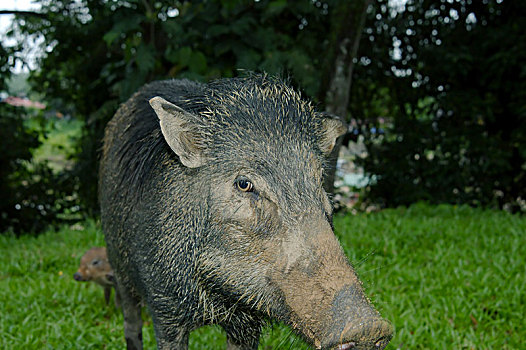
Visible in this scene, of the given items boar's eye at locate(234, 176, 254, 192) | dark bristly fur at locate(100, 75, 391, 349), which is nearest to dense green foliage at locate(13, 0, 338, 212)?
dark bristly fur at locate(100, 75, 391, 349)

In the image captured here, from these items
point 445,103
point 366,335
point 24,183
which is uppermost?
point 445,103

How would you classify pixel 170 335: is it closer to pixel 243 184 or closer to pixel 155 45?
pixel 243 184

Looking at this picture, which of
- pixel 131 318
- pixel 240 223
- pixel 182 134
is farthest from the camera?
pixel 131 318

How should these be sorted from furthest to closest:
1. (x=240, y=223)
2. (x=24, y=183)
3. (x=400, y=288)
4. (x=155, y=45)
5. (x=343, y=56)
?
(x=24, y=183)
(x=155, y=45)
(x=343, y=56)
(x=400, y=288)
(x=240, y=223)

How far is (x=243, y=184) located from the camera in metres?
1.80

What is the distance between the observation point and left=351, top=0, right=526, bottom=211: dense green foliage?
Result: 6879 millimetres

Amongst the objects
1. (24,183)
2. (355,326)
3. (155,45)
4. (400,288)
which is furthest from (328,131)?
(24,183)

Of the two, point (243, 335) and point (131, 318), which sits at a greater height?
point (243, 335)

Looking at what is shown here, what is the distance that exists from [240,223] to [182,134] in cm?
41

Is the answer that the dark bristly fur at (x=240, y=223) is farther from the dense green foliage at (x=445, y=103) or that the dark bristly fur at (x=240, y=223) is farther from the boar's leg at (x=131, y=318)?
the dense green foliage at (x=445, y=103)

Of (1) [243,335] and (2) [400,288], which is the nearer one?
(1) [243,335]

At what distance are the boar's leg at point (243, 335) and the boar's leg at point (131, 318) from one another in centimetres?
79

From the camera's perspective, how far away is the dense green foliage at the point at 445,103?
22.6ft

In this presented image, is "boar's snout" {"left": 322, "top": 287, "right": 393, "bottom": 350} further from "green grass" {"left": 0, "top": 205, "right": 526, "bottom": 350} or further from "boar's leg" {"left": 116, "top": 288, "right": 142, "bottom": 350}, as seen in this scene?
"boar's leg" {"left": 116, "top": 288, "right": 142, "bottom": 350}
